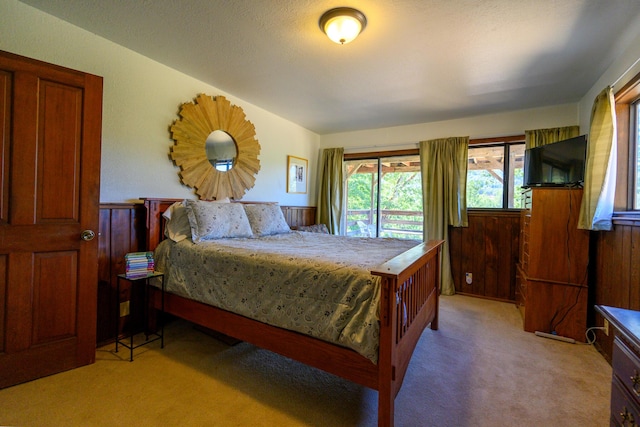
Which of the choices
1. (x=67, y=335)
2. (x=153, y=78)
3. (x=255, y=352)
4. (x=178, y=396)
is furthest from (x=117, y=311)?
(x=153, y=78)

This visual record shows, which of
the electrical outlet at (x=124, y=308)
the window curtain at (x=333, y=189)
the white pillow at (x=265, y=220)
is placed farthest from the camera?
the window curtain at (x=333, y=189)

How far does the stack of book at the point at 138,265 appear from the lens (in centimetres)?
209

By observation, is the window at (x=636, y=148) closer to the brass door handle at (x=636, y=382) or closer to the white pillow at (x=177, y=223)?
the brass door handle at (x=636, y=382)

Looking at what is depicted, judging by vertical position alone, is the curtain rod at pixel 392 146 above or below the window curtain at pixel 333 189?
above

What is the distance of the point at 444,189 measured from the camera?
152 inches

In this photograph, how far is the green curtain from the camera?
3.25 meters

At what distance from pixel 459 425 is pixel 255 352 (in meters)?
1.44

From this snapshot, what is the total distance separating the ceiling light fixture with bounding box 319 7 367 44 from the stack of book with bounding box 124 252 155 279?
2161 millimetres

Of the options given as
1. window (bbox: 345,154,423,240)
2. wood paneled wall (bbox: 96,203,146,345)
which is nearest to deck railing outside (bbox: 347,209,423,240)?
window (bbox: 345,154,423,240)

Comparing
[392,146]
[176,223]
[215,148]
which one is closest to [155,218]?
[176,223]

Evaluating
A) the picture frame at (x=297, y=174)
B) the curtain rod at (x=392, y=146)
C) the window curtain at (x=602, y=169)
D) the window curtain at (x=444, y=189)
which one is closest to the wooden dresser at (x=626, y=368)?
the window curtain at (x=602, y=169)

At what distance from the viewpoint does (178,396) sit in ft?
5.38

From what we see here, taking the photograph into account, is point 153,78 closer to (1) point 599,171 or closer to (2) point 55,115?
(2) point 55,115

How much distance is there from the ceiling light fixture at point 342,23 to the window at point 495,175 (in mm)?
2702
